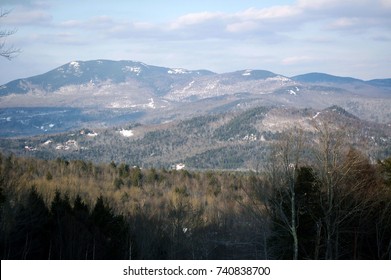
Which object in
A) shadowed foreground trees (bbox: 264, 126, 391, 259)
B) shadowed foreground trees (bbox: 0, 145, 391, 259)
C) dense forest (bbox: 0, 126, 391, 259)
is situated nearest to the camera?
shadowed foreground trees (bbox: 264, 126, 391, 259)

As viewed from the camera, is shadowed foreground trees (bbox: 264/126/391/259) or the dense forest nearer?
shadowed foreground trees (bbox: 264/126/391/259)

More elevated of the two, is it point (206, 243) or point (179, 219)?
point (179, 219)

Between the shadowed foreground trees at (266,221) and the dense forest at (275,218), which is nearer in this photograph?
the dense forest at (275,218)

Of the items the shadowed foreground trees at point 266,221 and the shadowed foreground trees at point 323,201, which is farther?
the shadowed foreground trees at point 266,221

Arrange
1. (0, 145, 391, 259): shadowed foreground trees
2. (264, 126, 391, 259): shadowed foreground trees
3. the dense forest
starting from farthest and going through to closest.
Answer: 1. (0, 145, 391, 259): shadowed foreground trees
2. the dense forest
3. (264, 126, 391, 259): shadowed foreground trees

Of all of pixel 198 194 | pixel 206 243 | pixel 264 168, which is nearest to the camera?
pixel 264 168

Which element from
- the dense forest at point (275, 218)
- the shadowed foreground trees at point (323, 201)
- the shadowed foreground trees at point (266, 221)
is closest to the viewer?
the shadowed foreground trees at point (323, 201)

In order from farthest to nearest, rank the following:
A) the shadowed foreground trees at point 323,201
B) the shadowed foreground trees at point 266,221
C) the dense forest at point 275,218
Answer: the shadowed foreground trees at point 266,221
the dense forest at point 275,218
the shadowed foreground trees at point 323,201

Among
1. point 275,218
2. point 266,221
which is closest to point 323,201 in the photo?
point 275,218

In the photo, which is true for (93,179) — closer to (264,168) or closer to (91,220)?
(91,220)

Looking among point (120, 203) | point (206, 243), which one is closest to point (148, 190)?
point (120, 203)
